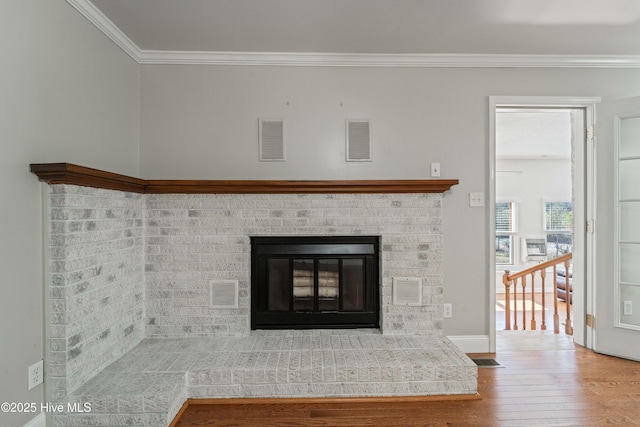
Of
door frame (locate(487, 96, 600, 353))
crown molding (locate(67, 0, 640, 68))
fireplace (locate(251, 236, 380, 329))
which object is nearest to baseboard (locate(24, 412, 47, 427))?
fireplace (locate(251, 236, 380, 329))

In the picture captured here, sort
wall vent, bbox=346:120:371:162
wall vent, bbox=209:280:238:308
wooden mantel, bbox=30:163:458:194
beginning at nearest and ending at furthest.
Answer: wooden mantel, bbox=30:163:458:194 < wall vent, bbox=209:280:238:308 < wall vent, bbox=346:120:371:162

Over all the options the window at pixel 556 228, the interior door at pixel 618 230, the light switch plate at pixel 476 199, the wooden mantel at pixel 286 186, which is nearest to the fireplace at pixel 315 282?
the wooden mantel at pixel 286 186

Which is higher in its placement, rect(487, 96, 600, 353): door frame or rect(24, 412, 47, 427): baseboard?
rect(487, 96, 600, 353): door frame

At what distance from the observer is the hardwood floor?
209 centimetres

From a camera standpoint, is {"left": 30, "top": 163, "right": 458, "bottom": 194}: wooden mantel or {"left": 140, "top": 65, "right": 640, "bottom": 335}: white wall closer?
{"left": 30, "top": 163, "right": 458, "bottom": 194}: wooden mantel

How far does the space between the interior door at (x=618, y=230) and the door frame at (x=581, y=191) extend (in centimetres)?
6

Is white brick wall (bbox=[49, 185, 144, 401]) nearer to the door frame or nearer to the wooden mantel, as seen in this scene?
the wooden mantel

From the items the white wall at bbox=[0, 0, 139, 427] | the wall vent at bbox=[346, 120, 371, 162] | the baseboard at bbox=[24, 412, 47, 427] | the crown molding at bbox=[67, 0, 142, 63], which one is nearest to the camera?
the white wall at bbox=[0, 0, 139, 427]

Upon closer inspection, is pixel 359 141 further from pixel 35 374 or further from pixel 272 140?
pixel 35 374

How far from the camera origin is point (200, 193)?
2834 mm

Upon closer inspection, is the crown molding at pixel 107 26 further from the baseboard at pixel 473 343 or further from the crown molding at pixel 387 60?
the baseboard at pixel 473 343

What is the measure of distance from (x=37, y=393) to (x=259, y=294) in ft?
4.80

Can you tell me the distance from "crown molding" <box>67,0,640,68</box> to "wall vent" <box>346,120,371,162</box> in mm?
486

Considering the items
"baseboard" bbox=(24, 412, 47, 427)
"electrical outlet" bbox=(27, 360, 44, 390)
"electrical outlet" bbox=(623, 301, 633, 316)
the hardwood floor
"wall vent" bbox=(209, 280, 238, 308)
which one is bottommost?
the hardwood floor
